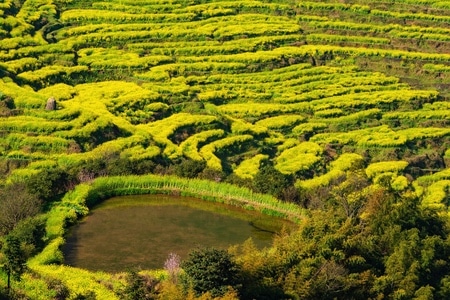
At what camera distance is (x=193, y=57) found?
7269cm

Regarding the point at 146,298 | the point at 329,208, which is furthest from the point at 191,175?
the point at 146,298

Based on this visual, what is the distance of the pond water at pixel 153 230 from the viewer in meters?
32.9

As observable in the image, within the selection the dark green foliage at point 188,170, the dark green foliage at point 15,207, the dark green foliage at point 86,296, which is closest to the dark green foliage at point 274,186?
the dark green foliage at point 188,170

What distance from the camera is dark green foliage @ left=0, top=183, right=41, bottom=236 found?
112 ft

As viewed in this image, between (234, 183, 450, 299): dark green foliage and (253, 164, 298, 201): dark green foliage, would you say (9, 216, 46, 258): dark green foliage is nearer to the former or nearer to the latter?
(234, 183, 450, 299): dark green foliage

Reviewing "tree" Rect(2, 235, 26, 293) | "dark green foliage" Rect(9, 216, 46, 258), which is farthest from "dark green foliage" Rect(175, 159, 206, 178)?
"tree" Rect(2, 235, 26, 293)

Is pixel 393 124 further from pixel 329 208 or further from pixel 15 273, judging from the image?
pixel 15 273

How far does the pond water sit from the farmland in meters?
1.03

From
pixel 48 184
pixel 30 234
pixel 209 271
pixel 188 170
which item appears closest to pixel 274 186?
pixel 188 170

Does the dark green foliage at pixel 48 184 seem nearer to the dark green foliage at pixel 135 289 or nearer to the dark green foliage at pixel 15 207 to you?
the dark green foliage at pixel 15 207

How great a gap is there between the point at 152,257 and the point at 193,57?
4128 centimetres

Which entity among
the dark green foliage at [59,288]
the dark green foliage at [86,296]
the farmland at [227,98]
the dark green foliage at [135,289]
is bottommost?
the farmland at [227,98]

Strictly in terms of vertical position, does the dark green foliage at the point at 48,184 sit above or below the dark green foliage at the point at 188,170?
above

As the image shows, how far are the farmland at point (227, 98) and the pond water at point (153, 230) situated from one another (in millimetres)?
1029
